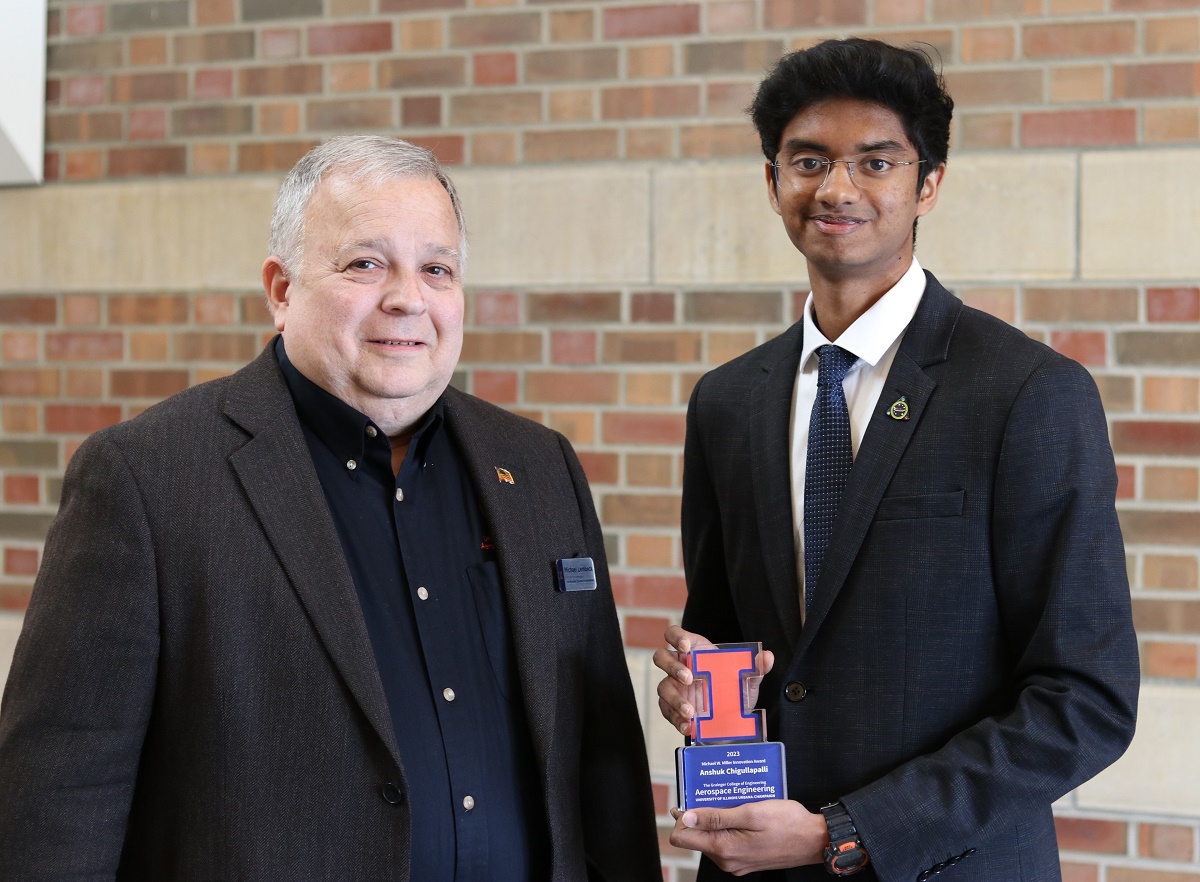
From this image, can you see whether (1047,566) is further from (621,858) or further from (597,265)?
(597,265)

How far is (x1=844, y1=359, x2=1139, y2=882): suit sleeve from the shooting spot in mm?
1766

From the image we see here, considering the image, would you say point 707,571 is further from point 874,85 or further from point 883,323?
point 874,85

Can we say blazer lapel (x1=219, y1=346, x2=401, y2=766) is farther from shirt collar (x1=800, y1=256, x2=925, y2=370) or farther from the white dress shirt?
shirt collar (x1=800, y1=256, x2=925, y2=370)

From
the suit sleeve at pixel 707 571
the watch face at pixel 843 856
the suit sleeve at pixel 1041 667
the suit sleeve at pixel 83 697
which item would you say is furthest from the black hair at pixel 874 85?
the suit sleeve at pixel 83 697

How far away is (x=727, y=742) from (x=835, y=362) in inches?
27.0

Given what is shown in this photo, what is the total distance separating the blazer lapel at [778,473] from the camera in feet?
6.58

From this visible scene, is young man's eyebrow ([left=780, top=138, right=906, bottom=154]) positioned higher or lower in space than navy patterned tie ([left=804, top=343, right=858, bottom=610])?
higher

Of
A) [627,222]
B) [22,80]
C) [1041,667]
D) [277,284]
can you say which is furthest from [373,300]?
[22,80]

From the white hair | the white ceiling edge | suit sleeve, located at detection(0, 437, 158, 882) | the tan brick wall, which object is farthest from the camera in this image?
the white ceiling edge

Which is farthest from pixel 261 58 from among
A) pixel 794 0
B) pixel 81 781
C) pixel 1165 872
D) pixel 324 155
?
pixel 1165 872

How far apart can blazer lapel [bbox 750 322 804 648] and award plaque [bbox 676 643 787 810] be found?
0.18 metres

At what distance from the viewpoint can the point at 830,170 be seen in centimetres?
200

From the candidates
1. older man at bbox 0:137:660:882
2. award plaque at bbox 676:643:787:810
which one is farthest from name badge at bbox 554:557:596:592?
award plaque at bbox 676:643:787:810

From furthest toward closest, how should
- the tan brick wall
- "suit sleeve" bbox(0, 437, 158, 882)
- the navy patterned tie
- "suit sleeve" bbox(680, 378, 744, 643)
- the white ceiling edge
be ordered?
the white ceiling edge, the tan brick wall, "suit sleeve" bbox(680, 378, 744, 643), the navy patterned tie, "suit sleeve" bbox(0, 437, 158, 882)
